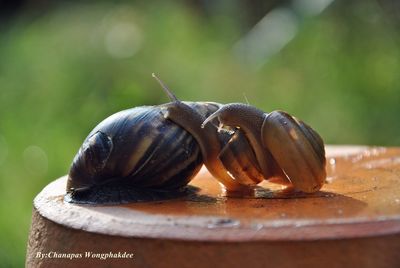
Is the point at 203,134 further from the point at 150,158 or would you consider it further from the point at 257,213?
the point at 257,213

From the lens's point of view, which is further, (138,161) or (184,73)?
(184,73)

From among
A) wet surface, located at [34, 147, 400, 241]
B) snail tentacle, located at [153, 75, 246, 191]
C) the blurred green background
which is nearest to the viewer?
wet surface, located at [34, 147, 400, 241]

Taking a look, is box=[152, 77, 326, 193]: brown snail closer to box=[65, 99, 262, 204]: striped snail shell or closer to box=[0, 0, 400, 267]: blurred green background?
box=[65, 99, 262, 204]: striped snail shell

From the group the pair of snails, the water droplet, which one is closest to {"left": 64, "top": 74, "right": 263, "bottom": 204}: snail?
the pair of snails

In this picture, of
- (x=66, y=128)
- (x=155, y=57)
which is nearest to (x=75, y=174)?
(x=66, y=128)

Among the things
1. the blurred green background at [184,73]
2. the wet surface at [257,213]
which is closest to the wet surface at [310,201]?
the wet surface at [257,213]

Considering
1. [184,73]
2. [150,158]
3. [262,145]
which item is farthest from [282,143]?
[184,73]

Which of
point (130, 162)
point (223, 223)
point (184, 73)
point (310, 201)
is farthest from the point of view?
point (184, 73)

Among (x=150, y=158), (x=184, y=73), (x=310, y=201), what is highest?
(x=150, y=158)
